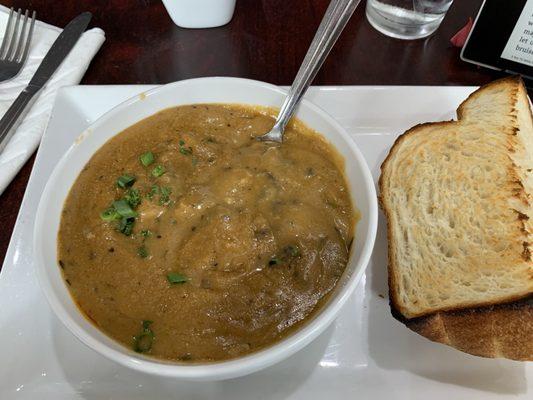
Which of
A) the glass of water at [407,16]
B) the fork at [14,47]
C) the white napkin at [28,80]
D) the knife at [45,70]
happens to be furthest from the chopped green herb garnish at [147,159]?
the glass of water at [407,16]

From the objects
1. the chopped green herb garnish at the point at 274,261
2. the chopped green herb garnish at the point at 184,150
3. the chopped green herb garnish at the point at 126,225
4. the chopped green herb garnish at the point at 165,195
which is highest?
the chopped green herb garnish at the point at 184,150

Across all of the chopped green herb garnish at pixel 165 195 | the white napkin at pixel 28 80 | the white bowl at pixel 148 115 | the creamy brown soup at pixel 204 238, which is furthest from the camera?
the white napkin at pixel 28 80

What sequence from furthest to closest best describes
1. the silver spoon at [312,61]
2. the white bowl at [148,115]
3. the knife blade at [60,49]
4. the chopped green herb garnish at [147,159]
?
the knife blade at [60,49]
the silver spoon at [312,61]
the chopped green herb garnish at [147,159]
the white bowl at [148,115]

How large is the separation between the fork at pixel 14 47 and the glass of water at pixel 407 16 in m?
2.10

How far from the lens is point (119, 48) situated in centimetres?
278

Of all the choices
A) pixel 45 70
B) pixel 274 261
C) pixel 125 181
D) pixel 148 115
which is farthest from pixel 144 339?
pixel 45 70

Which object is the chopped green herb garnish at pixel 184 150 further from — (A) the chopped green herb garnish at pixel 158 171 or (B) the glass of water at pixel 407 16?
(B) the glass of water at pixel 407 16

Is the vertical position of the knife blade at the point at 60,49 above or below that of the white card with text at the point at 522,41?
above

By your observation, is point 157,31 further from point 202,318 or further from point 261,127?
point 202,318

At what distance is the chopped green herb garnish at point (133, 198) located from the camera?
1597mm

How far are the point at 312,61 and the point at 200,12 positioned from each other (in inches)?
47.5

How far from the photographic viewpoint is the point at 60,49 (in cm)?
258

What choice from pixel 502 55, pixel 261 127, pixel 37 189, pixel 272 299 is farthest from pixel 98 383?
pixel 502 55

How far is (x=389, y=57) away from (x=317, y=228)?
63.5 inches
